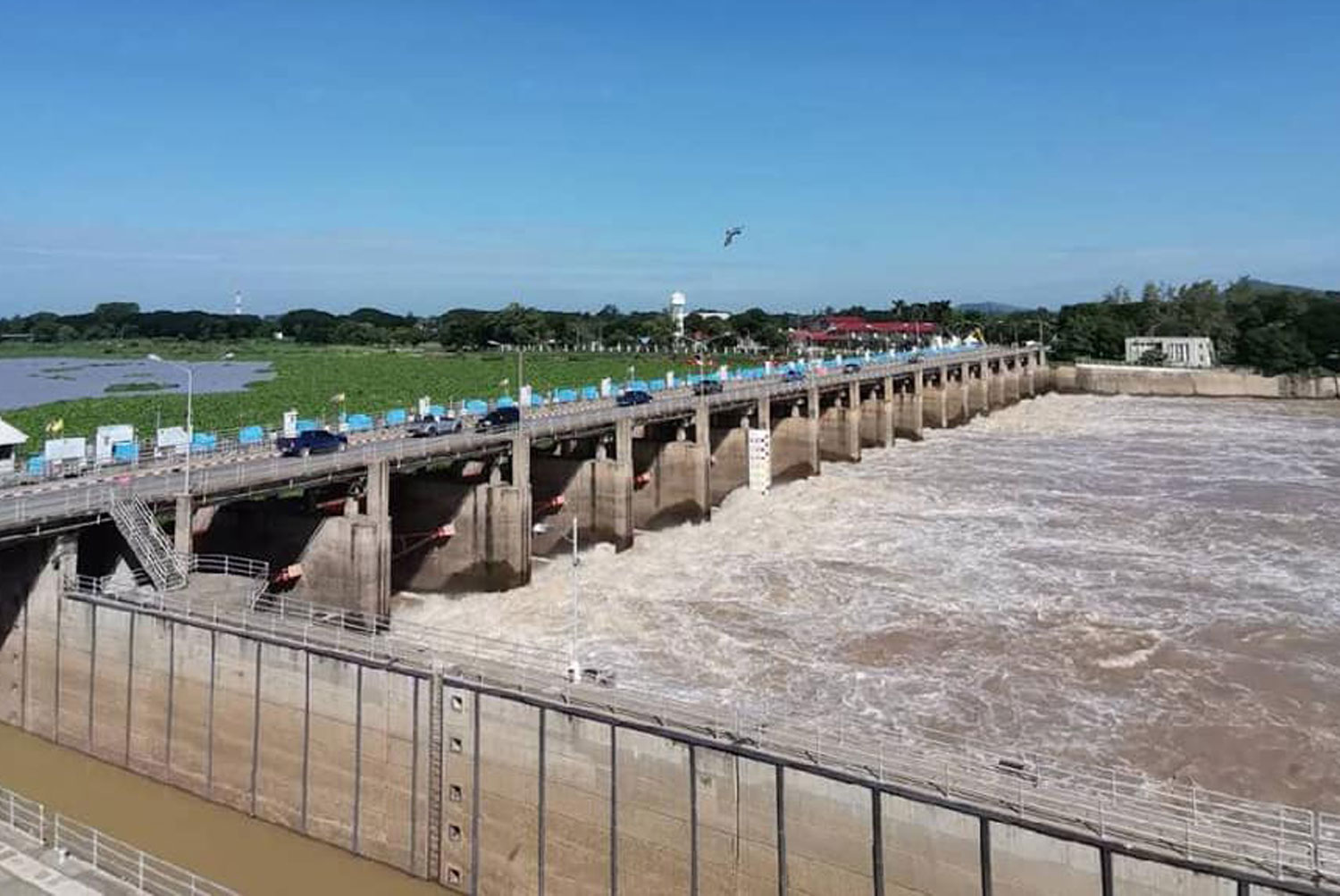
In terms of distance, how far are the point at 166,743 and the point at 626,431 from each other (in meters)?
34.3

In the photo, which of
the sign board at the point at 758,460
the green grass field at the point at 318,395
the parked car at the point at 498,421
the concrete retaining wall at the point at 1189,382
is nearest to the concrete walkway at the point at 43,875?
the parked car at the point at 498,421

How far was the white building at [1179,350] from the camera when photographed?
175 metres

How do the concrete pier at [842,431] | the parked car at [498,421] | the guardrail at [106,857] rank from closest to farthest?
the guardrail at [106,857] → the parked car at [498,421] → the concrete pier at [842,431]

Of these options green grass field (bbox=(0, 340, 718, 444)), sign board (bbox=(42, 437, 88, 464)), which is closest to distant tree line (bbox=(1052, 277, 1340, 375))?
green grass field (bbox=(0, 340, 718, 444))

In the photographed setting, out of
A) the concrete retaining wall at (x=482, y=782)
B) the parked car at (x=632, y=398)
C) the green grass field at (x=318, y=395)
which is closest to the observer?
the concrete retaining wall at (x=482, y=782)

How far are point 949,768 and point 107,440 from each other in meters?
39.3

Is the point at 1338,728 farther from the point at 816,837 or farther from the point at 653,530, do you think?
the point at 653,530

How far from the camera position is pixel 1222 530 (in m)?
55.7

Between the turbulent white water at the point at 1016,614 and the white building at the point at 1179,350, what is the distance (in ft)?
357

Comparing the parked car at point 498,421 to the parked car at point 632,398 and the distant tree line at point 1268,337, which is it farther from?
the distant tree line at point 1268,337

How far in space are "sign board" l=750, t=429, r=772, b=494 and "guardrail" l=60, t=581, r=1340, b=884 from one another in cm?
4050

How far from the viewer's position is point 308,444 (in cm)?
4547

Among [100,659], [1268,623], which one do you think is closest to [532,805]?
[100,659]

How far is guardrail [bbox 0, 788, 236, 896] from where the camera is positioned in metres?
16.6
